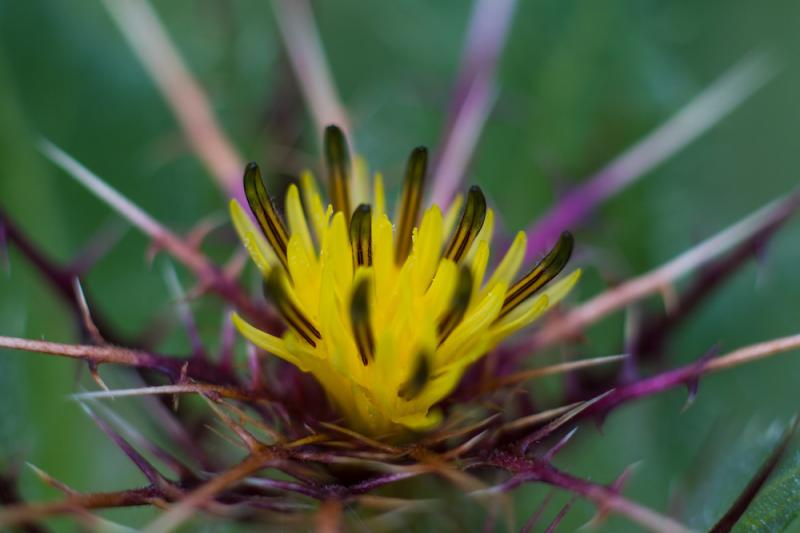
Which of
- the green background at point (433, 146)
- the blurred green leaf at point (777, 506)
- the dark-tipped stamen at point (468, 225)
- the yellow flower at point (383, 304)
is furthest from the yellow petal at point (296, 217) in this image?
the blurred green leaf at point (777, 506)

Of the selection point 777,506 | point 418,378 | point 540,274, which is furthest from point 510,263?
point 777,506

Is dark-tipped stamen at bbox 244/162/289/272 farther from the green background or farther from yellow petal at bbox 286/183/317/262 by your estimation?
the green background

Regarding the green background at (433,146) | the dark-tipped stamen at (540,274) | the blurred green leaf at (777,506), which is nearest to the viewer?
the blurred green leaf at (777,506)

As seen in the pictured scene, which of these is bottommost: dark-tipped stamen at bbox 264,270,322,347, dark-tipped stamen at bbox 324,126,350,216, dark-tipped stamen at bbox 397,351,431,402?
dark-tipped stamen at bbox 397,351,431,402

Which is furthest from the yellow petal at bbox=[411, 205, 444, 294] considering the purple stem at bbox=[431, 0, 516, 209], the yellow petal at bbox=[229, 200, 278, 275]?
the purple stem at bbox=[431, 0, 516, 209]

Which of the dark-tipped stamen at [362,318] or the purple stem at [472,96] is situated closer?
the dark-tipped stamen at [362,318]

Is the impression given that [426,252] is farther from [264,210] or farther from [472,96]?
[472,96]

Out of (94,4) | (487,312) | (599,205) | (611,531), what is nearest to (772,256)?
(599,205)

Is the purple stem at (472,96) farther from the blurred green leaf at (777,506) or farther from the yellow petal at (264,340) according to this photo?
the blurred green leaf at (777,506)
